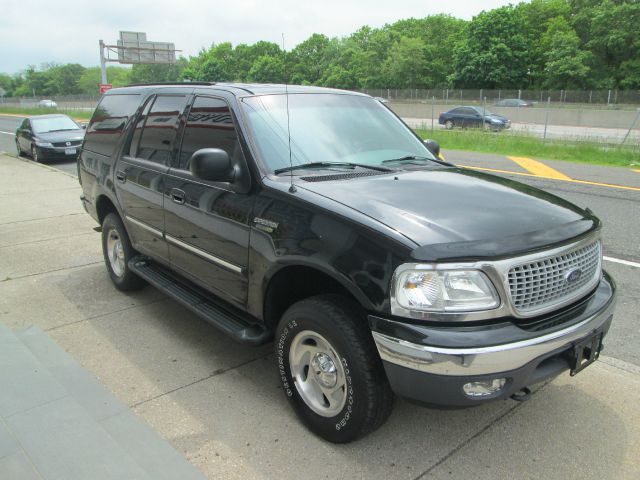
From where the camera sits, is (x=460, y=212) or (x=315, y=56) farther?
(x=315, y=56)

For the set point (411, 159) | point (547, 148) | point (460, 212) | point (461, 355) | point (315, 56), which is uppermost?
point (315, 56)

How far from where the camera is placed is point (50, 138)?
642 inches

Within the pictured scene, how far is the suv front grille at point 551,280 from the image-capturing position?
2445 millimetres

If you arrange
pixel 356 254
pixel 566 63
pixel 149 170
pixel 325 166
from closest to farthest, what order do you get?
pixel 356 254
pixel 325 166
pixel 149 170
pixel 566 63

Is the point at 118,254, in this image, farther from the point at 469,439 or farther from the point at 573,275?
the point at 573,275

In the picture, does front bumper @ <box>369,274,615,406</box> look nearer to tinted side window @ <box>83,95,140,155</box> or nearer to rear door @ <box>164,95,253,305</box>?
rear door @ <box>164,95,253,305</box>

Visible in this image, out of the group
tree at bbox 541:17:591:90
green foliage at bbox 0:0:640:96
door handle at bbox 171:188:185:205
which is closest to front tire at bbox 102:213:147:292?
door handle at bbox 171:188:185:205

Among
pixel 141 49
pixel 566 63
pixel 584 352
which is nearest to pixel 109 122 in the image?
pixel 584 352

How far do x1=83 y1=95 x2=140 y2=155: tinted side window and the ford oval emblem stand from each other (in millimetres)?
3749

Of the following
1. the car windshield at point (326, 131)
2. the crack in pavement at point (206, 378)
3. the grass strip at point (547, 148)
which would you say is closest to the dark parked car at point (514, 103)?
the grass strip at point (547, 148)

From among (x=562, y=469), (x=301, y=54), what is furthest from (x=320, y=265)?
(x=301, y=54)

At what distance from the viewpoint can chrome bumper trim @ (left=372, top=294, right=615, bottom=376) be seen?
90.1 inches

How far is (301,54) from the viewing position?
79812 millimetres

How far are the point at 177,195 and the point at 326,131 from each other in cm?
115
